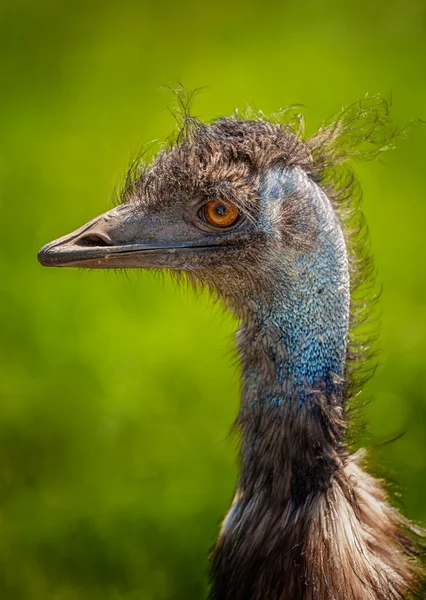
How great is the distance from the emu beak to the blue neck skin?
0.23 m

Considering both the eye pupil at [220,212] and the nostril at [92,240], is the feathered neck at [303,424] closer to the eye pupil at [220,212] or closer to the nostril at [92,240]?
the eye pupil at [220,212]

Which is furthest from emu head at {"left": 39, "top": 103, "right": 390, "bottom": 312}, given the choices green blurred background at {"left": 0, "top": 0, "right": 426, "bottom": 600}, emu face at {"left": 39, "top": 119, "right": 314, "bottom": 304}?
green blurred background at {"left": 0, "top": 0, "right": 426, "bottom": 600}

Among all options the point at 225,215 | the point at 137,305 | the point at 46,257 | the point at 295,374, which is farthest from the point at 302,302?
the point at 137,305

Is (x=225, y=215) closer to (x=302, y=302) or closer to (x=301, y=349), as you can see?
(x=302, y=302)

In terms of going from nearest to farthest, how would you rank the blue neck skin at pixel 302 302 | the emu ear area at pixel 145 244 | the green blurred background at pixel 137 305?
the blue neck skin at pixel 302 302, the emu ear area at pixel 145 244, the green blurred background at pixel 137 305

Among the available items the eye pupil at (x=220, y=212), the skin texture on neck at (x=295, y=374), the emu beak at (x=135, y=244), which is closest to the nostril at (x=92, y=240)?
the emu beak at (x=135, y=244)

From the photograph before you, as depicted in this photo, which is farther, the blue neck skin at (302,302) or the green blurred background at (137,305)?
the green blurred background at (137,305)

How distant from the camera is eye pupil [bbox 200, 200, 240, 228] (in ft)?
9.25

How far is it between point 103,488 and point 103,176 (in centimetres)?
321

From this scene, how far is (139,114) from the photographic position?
8102mm

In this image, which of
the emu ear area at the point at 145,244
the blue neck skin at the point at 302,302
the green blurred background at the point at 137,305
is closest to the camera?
the blue neck skin at the point at 302,302

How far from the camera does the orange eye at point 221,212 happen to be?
9.25 feet

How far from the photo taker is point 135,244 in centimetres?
289

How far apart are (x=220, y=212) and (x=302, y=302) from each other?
0.35 meters
